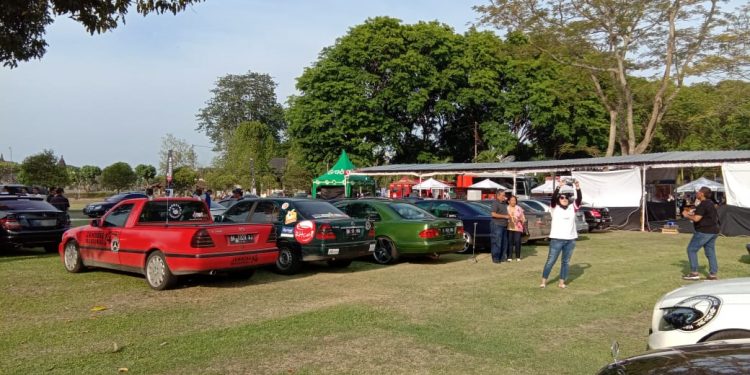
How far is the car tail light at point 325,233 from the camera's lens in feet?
36.3

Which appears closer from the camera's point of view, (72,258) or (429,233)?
(72,258)

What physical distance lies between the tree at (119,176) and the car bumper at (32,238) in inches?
2160

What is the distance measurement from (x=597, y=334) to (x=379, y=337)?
8.42 feet

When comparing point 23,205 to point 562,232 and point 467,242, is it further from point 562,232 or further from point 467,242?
point 562,232

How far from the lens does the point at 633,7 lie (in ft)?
105

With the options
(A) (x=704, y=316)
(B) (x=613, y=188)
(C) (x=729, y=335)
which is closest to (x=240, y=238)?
(A) (x=704, y=316)

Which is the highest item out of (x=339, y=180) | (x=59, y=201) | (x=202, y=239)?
(x=339, y=180)

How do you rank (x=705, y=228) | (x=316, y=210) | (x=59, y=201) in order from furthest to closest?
(x=59, y=201)
(x=316, y=210)
(x=705, y=228)

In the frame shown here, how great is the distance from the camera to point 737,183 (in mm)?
21359

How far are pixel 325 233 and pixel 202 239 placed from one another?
2.71m

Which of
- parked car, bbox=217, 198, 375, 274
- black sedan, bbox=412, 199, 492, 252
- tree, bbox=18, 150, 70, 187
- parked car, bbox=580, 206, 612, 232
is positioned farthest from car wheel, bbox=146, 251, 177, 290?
tree, bbox=18, 150, 70, 187

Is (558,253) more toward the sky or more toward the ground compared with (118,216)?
more toward the ground

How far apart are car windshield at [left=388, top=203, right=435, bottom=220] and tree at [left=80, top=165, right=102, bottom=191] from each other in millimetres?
71061

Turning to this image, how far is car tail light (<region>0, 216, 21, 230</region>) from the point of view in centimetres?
1333
